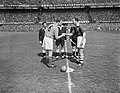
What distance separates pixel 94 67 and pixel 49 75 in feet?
8.86

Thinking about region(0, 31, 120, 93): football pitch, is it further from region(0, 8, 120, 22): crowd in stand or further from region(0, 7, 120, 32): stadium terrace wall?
region(0, 8, 120, 22): crowd in stand

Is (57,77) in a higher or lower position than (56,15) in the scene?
lower

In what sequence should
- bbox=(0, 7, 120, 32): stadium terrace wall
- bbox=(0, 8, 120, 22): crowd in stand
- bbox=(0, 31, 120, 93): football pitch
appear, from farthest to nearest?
1. bbox=(0, 8, 120, 22): crowd in stand
2. bbox=(0, 7, 120, 32): stadium terrace wall
3. bbox=(0, 31, 120, 93): football pitch

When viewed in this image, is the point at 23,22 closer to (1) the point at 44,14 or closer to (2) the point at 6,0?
(1) the point at 44,14

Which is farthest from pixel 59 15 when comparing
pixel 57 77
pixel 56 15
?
pixel 57 77

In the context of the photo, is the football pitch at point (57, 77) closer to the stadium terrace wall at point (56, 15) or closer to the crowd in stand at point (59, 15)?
the stadium terrace wall at point (56, 15)

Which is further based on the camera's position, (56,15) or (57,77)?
(56,15)

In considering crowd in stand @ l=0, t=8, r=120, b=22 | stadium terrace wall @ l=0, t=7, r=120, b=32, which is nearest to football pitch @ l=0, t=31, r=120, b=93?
stadium terrace wall @ l=0, t=7, r=120, b=32

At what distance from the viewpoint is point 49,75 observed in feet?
23.6

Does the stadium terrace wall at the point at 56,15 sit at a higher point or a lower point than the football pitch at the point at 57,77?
higher

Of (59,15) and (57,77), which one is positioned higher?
(59,15)

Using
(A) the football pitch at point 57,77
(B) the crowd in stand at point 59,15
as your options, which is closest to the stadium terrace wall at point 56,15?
(B) the crowd in stand at point 59,15

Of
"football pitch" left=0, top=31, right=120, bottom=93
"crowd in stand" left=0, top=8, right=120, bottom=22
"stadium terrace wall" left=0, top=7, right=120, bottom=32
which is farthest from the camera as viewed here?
"crowd in stand" left=0, top=8, right=120, bottom=22

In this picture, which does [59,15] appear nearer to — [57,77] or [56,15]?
[56,15]
